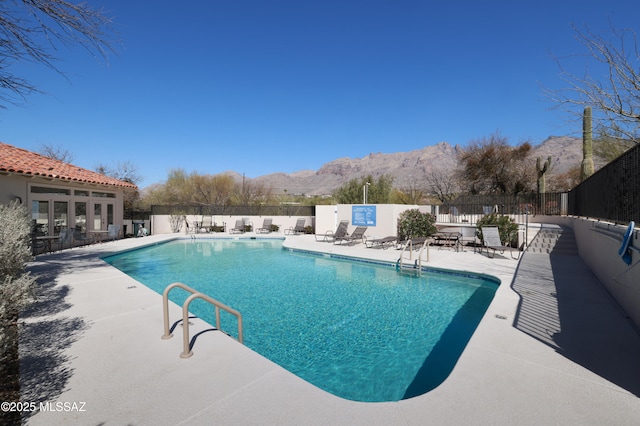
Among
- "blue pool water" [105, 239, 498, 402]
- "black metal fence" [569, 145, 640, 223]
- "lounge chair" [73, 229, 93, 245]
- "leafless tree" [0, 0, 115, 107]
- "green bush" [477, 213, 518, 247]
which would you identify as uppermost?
"leafless tree" [0, 0, 115, 107]

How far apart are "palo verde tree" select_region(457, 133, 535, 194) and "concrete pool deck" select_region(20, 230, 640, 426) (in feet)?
93.1

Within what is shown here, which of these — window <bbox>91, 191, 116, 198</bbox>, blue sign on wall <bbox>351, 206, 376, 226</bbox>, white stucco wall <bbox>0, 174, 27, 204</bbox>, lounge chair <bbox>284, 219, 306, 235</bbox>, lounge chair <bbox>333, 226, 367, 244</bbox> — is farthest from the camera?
lounge chair <bbox>284, 219, 306, 235</bbox>

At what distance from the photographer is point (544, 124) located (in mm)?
8094

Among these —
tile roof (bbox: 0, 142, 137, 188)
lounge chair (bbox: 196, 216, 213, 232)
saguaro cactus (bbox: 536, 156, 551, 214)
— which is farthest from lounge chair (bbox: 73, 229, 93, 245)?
saguaro cactus (bbox: 536, 156, 551, 214)

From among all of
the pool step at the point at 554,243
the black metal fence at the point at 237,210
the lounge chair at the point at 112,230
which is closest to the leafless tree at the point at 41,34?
the lounge chair at the point at 112,230

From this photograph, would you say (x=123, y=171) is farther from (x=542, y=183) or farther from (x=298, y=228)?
(x=542, y=183)

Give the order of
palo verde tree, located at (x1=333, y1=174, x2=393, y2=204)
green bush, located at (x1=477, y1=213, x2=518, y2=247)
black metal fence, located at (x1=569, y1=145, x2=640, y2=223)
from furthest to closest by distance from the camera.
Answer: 1. palo verde tree, located at (x1=333, y1=174, x2=393, y2=204)
2. green bush, located at (x1=477, y1=213, x2=518, y2=247)
3. black metal fence, located at (x1=569, y1=145, x2=640, y2=223)

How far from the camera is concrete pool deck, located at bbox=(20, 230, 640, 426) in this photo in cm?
232

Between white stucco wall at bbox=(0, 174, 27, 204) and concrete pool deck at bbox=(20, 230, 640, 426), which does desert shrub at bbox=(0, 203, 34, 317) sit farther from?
white stucco wall at bbox=(0, 174, 27, 204)

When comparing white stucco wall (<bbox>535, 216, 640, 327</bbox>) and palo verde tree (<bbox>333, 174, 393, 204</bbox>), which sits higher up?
palo verde tree (<bbox>333, 174, 393, 204</bbox>)

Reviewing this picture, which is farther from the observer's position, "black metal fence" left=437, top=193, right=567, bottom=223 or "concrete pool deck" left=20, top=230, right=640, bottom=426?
"black metal fence" left=437, top=193, right=567, bottom=223

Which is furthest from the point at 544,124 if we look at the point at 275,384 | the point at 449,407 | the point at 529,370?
the point at 275,384

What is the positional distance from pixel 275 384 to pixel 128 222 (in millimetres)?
19820

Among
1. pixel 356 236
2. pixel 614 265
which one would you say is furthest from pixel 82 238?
pixel 614 265
